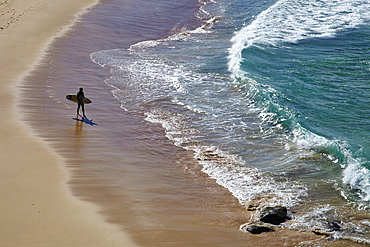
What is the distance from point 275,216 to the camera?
10.8m

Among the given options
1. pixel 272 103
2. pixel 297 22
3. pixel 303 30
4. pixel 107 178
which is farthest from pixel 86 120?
pixel 297 22

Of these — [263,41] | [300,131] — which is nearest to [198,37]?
[263,41]

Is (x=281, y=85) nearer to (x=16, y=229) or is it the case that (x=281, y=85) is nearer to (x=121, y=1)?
(x=16, y=229)

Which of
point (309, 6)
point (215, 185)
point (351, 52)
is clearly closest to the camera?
point (215, 185)

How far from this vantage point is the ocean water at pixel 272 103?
41.0 ft

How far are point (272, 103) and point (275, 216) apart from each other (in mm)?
8089

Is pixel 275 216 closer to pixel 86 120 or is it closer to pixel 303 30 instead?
pixel 86 120

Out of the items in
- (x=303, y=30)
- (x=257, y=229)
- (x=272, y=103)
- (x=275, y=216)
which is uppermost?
(x=303, y=30)

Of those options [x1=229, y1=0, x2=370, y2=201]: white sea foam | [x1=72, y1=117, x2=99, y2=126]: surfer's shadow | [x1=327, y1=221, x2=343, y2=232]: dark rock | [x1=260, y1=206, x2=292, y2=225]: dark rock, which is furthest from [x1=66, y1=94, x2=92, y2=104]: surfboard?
[x1=327, y1=221, x2=343, y2=232]: dark rock

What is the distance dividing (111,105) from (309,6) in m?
22.3

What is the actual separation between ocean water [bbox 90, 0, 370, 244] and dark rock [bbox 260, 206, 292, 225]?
6.8 inches

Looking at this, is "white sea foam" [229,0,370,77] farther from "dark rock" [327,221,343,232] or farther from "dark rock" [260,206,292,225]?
"dark rock" [327,221,343,232]

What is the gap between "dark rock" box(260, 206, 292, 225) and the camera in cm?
1082

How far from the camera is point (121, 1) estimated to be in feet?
123
